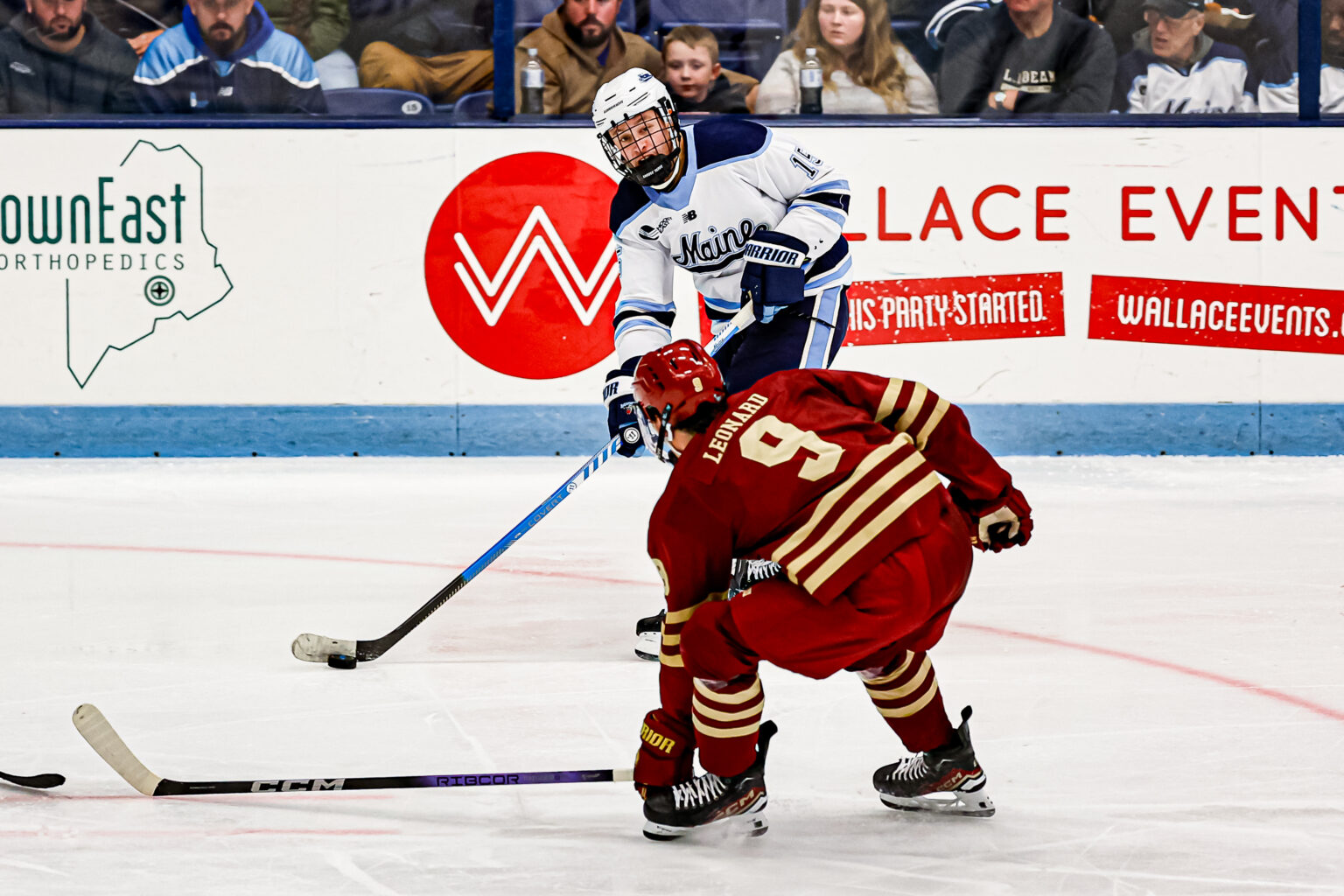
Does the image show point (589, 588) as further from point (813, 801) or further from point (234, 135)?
point (234, 135)

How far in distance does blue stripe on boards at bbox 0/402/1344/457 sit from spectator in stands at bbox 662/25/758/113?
49.8 inches

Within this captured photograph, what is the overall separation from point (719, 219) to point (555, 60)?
3117mm

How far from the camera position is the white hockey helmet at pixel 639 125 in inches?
114

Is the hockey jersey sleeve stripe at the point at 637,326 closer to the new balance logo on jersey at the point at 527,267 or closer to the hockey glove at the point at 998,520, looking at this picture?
the hockey glove at the point at 998,520

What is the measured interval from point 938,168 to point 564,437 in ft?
5.60

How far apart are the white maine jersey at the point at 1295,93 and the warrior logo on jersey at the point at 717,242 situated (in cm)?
360

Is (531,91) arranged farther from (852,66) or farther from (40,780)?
(40,780)

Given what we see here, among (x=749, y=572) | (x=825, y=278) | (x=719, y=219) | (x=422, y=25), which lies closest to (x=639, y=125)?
(x=719, y=219)

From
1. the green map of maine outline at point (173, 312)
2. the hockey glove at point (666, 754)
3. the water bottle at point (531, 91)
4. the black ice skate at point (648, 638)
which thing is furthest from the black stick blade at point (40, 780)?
the water bottle at point (531, 91)

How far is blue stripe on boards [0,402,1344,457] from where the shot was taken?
5.88 meters

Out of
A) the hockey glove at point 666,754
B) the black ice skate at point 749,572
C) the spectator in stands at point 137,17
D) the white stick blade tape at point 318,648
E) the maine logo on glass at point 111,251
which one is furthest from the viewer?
the spectator in stands at point 137,17

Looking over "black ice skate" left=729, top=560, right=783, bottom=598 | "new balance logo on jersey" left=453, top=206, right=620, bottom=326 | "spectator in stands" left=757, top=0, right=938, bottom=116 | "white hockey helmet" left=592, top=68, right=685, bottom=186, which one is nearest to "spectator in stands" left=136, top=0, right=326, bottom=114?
"new balance logo on jersey" left=453, top=206, right=620, bottom=326

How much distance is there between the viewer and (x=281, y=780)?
2057mm

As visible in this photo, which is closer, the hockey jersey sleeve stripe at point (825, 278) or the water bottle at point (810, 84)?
the hockey jersey sleeve stripe at point (825, 278)
